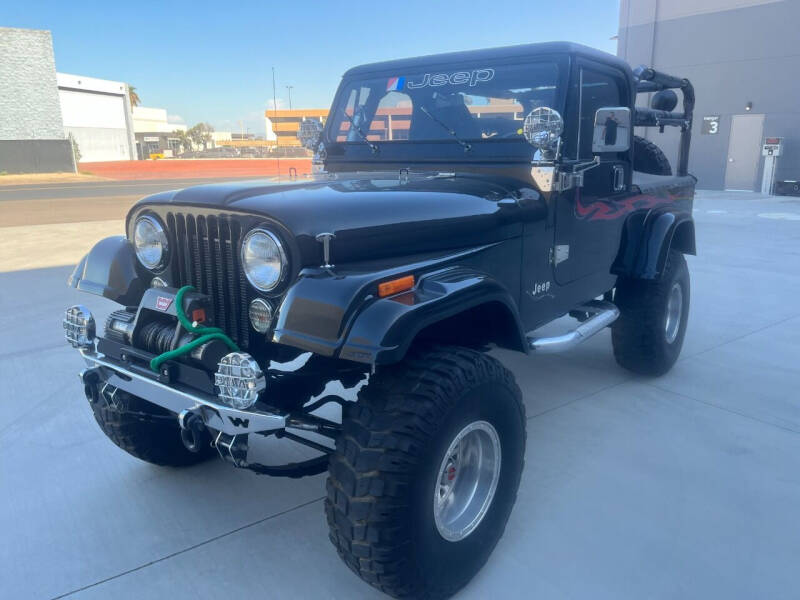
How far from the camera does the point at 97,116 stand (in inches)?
1934

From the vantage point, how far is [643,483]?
116 inches

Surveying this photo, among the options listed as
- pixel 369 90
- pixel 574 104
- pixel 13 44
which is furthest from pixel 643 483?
pixel 13 44

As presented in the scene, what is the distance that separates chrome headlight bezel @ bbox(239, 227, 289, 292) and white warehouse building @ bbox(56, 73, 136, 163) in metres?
50.2

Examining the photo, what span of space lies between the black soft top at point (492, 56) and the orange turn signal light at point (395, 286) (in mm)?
1678

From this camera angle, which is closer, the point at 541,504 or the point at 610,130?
the point at 541,504

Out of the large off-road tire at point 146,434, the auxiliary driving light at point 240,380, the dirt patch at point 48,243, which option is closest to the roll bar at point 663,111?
the auxiliary driving light at point 240,380

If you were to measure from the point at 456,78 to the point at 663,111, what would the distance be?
2234 mm

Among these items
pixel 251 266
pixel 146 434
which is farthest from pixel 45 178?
pixel 251 266

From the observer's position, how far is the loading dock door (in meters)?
19.0

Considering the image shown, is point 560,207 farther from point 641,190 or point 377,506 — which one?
point 377,506

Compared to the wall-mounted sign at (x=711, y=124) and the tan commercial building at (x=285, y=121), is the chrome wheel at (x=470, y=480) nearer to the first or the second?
the tan commercial building at (x=285, y=121)

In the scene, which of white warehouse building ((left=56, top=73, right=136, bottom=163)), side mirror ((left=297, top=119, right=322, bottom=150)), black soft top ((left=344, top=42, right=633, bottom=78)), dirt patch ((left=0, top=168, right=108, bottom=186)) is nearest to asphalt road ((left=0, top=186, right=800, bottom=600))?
side mirror ((left=297, top=119, right=322, bottom=150))

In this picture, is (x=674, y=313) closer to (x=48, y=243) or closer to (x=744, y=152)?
(x=48, y=243)

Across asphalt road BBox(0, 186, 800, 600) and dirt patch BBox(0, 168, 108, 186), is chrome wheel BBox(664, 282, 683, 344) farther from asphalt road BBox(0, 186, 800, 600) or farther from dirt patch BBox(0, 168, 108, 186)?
dirt patch BBox(0, 168, 108, 186)
